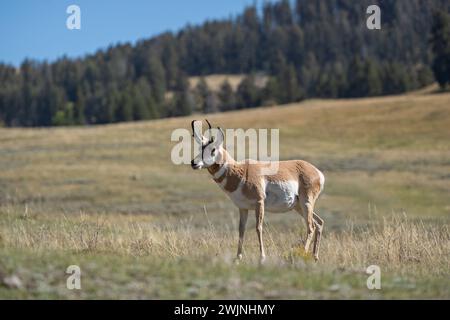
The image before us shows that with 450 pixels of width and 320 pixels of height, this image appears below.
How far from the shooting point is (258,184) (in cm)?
1098

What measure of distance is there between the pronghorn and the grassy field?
0.78 meters

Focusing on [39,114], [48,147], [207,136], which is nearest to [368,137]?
[48,147]

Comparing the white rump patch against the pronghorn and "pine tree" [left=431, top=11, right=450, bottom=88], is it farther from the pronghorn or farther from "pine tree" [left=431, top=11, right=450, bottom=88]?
"pine tree" [left=431, top=11, right=450, bottom=88]

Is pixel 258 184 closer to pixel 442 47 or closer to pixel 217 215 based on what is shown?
pixel 217 215

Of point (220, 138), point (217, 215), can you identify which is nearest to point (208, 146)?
point (220, 138)

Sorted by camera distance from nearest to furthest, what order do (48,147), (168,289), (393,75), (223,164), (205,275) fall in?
(168,289) → (205,275) → (223,164) → (48,147) → (393,75)

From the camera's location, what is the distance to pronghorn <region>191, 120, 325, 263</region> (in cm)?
1077

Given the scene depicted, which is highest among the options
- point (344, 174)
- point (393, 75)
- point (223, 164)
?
point (393, 75)

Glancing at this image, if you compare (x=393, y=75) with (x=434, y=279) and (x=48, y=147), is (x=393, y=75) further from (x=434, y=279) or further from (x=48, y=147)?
(x=434, y=279)

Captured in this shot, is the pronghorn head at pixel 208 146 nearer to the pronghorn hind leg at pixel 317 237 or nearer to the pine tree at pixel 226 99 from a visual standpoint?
the pronghorn hind leg at pixel 317 237

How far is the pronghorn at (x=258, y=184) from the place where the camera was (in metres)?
10.8

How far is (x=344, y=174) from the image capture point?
49.3m

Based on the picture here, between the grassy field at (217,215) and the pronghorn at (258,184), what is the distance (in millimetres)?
777
